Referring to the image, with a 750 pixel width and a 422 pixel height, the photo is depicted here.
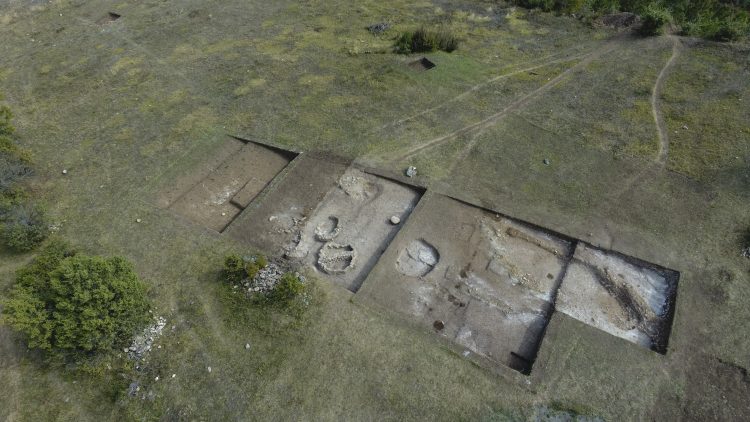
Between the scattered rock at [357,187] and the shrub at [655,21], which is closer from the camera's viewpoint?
the scattered rock at [357,187]

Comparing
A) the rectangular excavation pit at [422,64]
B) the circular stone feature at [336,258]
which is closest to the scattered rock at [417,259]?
the circular stone feature at [336,258]

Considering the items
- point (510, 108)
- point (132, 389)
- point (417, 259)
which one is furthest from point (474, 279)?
point (132, 389)

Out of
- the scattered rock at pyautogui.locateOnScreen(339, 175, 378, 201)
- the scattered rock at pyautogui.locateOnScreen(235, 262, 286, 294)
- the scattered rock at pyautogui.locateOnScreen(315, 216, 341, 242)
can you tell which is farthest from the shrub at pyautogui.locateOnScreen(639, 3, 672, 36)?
the scattered rock at pyautogui.locateOnScreen(235, 262, 286, 294)

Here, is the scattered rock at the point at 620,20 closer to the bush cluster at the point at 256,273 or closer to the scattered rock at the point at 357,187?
the scattered rock at the point at 357,187

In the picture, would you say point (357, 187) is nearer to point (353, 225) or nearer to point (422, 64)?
point (353, 225)

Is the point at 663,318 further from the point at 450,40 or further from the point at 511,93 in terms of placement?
the point at 450,40

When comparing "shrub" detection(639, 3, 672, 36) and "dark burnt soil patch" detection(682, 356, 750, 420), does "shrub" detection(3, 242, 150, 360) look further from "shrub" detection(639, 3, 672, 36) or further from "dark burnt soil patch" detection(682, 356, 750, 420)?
"shrub" detection(639, 3, 672, 36)
